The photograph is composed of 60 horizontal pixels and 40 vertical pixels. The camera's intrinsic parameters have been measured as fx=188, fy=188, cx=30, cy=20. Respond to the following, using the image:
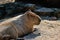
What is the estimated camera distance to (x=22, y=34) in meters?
3.96

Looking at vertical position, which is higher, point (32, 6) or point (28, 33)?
point (32, 6)

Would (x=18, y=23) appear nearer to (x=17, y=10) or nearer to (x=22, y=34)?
(x=22, y=34)

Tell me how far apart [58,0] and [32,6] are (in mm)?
1129

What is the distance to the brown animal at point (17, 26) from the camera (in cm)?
353

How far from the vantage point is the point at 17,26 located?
3.86 metres

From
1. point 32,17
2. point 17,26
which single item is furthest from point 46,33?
point 17,26

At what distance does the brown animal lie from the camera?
3.53 meters

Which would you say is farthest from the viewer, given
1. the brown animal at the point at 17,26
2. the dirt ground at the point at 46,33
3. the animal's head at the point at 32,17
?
the animal's head at the point at 32,17

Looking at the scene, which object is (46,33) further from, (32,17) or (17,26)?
(17,26)

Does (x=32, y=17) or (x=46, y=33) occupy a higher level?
(x=32, y=17)

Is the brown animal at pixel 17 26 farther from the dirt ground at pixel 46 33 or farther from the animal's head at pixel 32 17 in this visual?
the dirt ground at pixel 46 33

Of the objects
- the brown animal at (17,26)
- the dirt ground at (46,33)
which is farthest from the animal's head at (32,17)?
the dirt ground at (46,33)

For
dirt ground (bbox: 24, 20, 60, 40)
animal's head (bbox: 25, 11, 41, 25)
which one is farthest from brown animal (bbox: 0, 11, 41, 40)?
dirt ground (bbox: 24, 20, 60, 40)

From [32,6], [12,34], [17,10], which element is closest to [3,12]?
[17,10]
